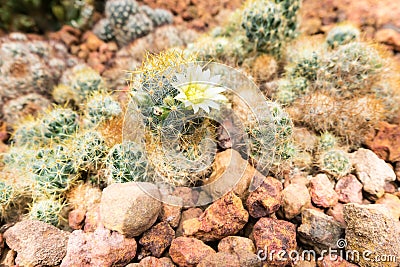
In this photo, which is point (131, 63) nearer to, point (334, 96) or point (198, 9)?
point (198, 9)

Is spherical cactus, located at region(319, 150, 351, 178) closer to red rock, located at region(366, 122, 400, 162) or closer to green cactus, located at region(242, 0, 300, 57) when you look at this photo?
red rock, located at region(366, 122, 400, 162)

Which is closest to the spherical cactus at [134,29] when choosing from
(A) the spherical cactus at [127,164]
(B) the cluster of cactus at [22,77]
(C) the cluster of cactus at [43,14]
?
(C) the cluster of cactus at [43,14]

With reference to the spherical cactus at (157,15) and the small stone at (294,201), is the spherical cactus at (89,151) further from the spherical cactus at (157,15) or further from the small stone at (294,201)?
the spherical cactus at (157,15)

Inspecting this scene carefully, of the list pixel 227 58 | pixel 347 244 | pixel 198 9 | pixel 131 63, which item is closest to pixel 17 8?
pixel 131 63

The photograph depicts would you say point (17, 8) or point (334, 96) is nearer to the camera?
point (334, 96)

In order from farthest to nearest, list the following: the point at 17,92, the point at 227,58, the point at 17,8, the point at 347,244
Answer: the point at 17,8
the point at 17,92
the point at 227,58
the point at 347,244

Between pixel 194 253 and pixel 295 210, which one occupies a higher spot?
pixel 295 210

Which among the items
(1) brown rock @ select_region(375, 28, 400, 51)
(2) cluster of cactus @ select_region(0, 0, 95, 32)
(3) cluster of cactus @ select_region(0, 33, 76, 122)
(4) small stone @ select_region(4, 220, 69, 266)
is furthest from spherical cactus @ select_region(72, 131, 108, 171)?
(1) brown rock @ select_region(375, 28, 400, 51)
